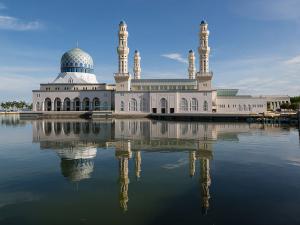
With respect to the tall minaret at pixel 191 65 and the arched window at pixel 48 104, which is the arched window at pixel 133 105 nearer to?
the tall minaret at pixel 191 65

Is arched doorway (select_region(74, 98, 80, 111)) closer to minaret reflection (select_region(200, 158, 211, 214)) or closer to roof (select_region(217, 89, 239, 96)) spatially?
roof (select_region(217, 89, 239, 96))

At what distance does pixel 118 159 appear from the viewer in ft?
57.3

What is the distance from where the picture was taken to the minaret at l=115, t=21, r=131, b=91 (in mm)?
71906

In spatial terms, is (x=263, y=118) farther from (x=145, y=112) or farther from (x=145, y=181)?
(x=145, y=181)

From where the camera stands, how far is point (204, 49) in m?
69.2

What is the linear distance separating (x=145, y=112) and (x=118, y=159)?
56737mm

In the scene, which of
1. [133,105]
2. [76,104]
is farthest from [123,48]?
[76,104]

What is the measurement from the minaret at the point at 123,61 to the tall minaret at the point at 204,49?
18.8 m

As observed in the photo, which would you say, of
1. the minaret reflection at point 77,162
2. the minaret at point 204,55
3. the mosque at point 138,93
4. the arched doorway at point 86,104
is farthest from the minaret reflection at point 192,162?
the arched doorway at point 86,104

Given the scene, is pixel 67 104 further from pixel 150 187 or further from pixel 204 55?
pixel 150 187

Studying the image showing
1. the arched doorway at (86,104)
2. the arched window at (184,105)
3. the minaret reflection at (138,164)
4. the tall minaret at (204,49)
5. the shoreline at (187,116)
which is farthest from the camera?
the arched doorway at (86,104)

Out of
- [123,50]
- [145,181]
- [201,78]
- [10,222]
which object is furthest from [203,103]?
[10,222]

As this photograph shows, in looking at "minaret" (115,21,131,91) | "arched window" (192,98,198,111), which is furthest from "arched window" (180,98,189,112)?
"minaret" (115,21,131,91)

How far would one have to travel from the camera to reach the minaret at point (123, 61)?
71906 millimetres
